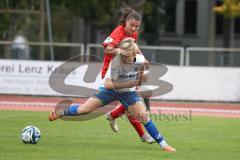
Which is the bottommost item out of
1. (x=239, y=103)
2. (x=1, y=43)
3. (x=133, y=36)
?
(x=239, y=103)

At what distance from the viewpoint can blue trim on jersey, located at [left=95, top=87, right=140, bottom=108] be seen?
1162cm

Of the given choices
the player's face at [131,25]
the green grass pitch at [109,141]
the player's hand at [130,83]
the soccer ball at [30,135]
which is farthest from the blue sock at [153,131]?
the soccer ball at [30,135]

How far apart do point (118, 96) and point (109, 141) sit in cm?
132

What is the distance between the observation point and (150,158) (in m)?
10.5

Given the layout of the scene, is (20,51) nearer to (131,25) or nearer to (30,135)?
(30,135)

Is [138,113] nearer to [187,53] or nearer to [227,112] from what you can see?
[227,112]

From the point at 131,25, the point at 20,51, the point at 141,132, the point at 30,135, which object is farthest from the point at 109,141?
the point at 20,51

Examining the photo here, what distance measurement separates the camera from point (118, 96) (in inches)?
460

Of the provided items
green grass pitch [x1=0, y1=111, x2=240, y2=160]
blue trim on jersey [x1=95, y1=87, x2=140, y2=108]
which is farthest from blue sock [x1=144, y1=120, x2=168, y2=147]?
blue trim on jersey [x1=95, y1=87, x2=140, y2=108]

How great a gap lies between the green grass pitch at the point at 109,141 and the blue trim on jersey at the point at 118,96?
75 centimetres

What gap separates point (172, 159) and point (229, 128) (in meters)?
5.63

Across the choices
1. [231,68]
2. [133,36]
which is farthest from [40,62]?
[133,36]

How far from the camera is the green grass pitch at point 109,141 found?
423 inches

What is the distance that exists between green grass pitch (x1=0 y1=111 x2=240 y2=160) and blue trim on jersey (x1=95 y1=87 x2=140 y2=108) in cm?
75
